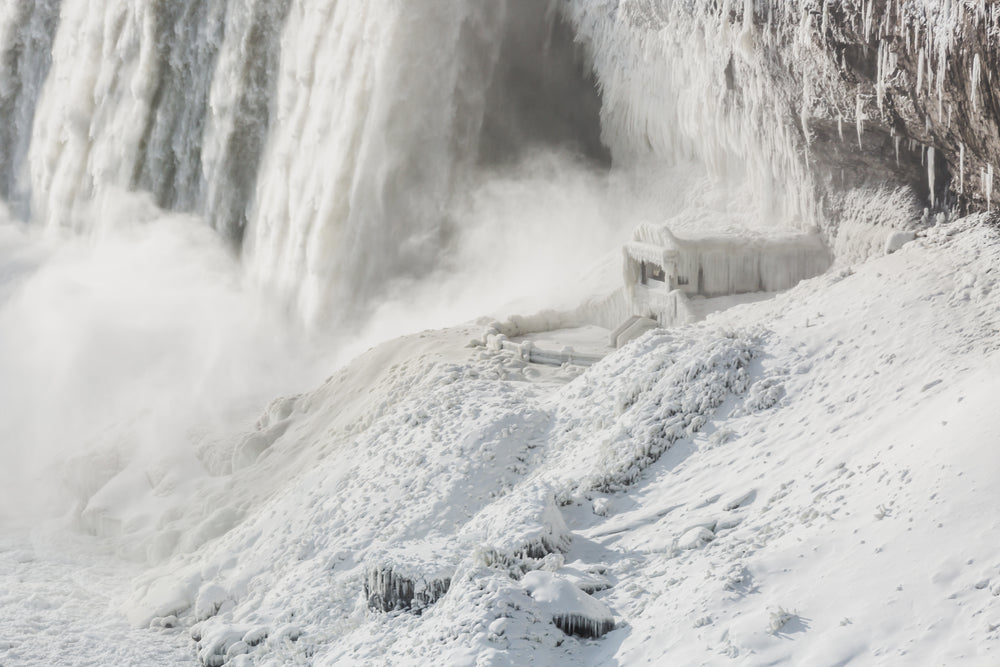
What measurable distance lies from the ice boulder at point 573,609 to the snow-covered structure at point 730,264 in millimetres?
6343

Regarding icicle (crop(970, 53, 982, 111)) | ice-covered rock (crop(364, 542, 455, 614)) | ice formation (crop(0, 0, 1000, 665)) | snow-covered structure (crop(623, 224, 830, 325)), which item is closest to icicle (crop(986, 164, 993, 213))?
ice formation (crop(0, 0, 1000, 665))

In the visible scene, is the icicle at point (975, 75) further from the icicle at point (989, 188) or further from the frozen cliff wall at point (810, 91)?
the icicle at point (989, 188)

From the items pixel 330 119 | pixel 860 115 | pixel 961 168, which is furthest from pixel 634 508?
pixel 330 119

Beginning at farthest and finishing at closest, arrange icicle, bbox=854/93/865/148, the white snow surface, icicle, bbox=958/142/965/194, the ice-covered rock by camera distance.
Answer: icicle, bbox=854/93/865/148 → icicle, bbox=958/142/965/194 → the ice-covered rock → the white snow surface

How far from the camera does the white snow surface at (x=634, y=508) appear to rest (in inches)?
367

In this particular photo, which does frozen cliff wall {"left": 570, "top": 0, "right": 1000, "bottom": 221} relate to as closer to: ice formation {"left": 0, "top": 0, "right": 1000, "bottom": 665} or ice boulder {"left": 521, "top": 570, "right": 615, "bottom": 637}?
ice formation {"left": 0, "top": 0, "right": 1000, "bottom": 665}

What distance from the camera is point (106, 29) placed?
30.1m

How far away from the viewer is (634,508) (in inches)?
470

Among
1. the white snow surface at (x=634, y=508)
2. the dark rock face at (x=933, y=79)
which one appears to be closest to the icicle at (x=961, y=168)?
the dark rock face at (x=933, y=79)

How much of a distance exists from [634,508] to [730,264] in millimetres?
5238

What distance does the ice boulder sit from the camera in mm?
10148

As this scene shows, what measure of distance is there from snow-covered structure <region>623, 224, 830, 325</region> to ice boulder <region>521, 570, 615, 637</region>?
250 inches

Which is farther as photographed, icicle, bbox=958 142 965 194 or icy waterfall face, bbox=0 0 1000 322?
icy waterfall face, bbox=0 0 1000 322

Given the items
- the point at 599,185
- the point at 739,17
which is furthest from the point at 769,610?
the point at 599,185
